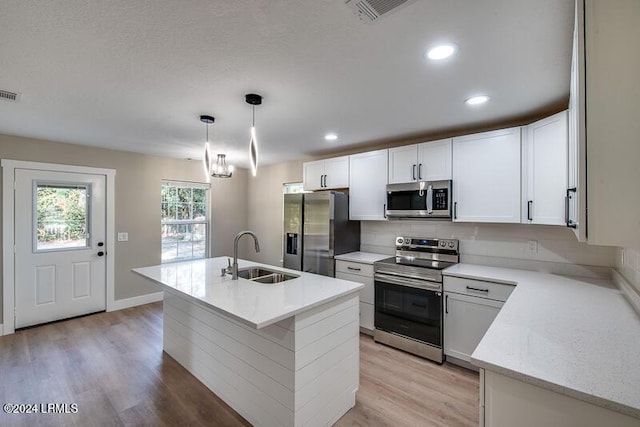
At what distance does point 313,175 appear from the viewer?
4312mm

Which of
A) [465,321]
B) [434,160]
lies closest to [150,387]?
[465,321]

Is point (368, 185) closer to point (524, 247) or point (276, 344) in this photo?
point (524, 247)

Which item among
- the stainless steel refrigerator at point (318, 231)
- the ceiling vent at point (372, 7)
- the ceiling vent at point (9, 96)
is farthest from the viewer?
the stainless steel refrigerator at point (318, 231)

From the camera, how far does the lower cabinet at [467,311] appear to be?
251 cm

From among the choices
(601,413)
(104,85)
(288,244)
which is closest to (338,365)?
(601,413)

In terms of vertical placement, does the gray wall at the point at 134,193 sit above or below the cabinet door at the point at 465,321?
above

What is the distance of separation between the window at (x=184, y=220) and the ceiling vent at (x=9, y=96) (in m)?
2.55

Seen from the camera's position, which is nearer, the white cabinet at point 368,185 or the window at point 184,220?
the white cabinet at point 368,185

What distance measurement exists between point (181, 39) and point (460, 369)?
3.39 m

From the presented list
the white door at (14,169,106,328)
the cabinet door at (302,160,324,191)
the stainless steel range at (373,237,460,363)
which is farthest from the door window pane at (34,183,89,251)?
the stainless steel range at (373,237,460,363)

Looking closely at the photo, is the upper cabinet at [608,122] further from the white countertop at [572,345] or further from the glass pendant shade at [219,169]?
the glass pendant shade at [219,169]

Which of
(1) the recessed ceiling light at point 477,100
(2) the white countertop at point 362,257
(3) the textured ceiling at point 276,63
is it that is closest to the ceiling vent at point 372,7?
(3) the textured ceiling at point 276,63

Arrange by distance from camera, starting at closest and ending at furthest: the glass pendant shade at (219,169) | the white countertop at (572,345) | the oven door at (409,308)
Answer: the white countertop at (572,345) < the oven door at (409,308) < the glass pendant shade at (219,169)

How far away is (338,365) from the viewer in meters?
2.07
